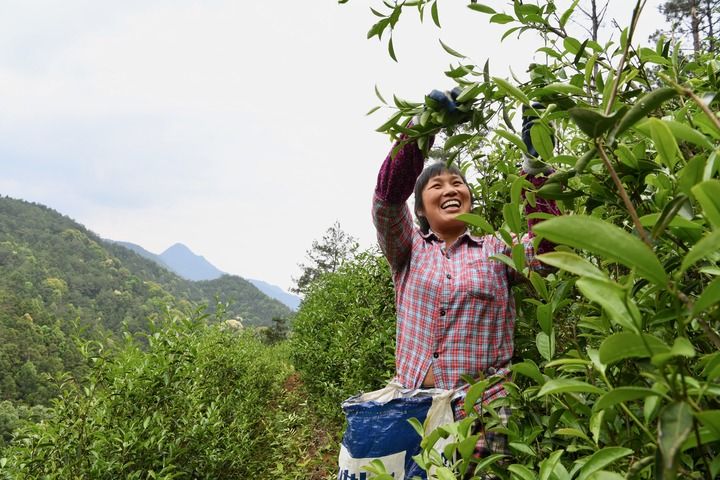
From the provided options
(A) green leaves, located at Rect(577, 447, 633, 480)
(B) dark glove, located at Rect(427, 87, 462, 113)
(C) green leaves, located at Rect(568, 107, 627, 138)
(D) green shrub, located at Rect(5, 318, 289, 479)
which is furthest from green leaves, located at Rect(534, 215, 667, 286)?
(D) green shrub, located at Rect(5, 318, 289, 479)

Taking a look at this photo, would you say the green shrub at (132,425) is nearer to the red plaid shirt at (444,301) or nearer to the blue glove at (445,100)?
the red plaid shirt at (444,301)

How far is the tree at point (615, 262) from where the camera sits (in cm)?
35

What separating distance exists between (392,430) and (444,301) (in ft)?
1.42

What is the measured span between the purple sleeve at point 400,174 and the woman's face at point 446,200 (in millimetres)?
259

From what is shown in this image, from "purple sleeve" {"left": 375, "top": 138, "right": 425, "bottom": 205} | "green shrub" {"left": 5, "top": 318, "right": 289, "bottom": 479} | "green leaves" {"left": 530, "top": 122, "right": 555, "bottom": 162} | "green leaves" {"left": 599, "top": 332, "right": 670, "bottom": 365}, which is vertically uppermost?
"purple sleeve" {"left": 375, "top": 138, "right": 425, "bottom": 205}

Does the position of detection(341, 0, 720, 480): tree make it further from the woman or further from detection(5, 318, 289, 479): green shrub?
detection(5, 318, 289, 479): green shrub

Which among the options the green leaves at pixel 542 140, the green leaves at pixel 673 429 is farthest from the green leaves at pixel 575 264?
the green leaves at pixel 542 140

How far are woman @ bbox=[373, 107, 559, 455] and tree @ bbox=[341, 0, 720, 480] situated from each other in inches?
5.7

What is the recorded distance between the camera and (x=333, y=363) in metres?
4.92

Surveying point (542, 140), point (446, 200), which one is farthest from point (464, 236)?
point (542, 140)

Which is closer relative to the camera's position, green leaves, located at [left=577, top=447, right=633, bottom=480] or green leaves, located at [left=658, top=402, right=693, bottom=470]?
green leaves, located at [left=658, top=402, right=693, bottom=470]

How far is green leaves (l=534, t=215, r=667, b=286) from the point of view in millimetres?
340

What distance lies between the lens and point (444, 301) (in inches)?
59.1

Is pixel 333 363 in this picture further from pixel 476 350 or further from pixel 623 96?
pixel 623 96
